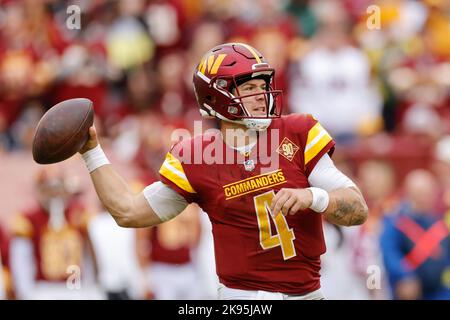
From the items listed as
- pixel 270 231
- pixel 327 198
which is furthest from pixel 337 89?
pixel 327 198

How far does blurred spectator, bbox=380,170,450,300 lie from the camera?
7.90 meters

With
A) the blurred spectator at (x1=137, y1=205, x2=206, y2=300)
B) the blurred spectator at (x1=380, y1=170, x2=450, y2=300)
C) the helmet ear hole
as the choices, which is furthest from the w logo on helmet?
the blurred spectator at (x1=137, y1=205, x2=206, y2=300)

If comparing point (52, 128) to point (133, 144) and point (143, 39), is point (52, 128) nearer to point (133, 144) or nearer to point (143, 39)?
point (133, 144)

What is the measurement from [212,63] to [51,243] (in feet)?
12.8

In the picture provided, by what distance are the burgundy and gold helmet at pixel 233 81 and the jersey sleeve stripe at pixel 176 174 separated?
288 mm

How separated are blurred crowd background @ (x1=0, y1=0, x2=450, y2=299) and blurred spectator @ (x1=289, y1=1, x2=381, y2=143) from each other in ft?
0.04

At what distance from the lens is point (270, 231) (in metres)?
4.54

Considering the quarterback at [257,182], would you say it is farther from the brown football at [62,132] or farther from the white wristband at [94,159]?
the brown football at [62,132]

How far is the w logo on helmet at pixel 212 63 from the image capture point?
4.65 meters

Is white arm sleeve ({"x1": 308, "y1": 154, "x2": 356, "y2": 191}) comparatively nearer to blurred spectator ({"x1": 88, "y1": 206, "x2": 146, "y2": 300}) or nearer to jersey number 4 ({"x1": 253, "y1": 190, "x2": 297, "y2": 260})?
jersey number 4 ({"x1": 253, "y1": 190, "x2": 297, "y2": 260})

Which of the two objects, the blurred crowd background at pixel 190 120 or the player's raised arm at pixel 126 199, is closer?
the player's raised arm at pixel 126 199

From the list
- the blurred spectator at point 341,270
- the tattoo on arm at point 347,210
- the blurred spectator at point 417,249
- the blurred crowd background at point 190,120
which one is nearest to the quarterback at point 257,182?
the tattoo on arm at point 347,210
